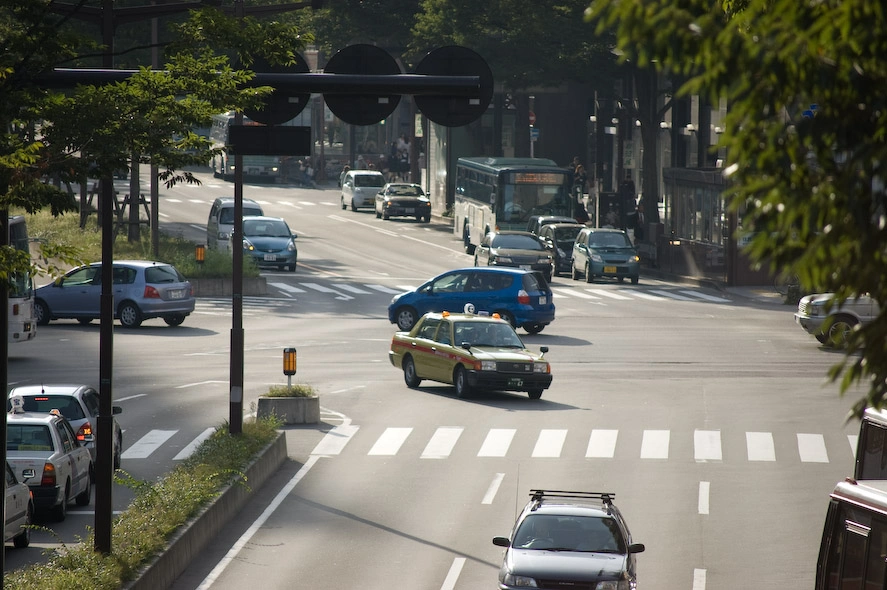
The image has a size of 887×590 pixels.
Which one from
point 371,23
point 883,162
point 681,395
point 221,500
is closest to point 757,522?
point 221,500

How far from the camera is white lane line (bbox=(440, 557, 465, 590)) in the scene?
52.5ft

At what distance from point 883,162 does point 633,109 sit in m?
65.0

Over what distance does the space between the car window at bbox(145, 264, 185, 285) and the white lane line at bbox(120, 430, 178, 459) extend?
13343mm

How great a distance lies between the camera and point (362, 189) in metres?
81.6

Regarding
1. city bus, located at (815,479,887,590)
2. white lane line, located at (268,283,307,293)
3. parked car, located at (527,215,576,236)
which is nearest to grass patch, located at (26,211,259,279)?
white lane line, located at (268,283,307,293)

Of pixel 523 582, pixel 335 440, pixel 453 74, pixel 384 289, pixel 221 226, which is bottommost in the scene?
pixel 335 440

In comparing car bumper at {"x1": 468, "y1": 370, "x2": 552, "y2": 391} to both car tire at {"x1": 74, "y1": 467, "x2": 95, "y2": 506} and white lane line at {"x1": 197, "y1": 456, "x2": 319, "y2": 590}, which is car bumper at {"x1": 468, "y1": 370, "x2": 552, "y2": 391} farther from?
car tire at {"x1": 74, "y1": 467, "x2": 95, "y2": 506}

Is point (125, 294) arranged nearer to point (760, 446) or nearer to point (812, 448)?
point (760, 446)

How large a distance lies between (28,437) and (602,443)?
9873 mm

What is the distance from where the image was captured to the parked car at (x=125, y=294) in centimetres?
3825

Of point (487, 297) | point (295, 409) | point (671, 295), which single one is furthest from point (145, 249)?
point (295, 409)

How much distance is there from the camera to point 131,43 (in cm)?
5322

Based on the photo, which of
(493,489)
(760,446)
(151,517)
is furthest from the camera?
(760,446)

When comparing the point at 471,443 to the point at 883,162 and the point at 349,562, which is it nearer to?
the point at 349,562
